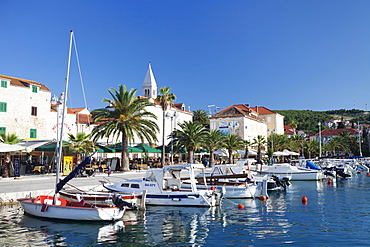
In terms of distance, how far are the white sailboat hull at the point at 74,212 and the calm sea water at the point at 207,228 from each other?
0.31m

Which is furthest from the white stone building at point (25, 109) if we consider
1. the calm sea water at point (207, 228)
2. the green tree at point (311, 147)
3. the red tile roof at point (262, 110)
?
the red tile roof at point (262, 110)

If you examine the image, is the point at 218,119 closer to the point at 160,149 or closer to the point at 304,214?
the point at 160,149

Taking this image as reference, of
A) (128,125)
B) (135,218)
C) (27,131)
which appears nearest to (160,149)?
(128,125)

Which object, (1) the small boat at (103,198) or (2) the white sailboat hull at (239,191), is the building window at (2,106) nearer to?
(1) the small boat at (103,198)

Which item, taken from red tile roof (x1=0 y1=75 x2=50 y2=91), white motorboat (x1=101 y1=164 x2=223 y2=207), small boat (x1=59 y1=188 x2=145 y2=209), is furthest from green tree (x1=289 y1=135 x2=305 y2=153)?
small boat (x1=59 y1=188 x2=145 y2=209)

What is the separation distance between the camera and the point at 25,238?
12.6m

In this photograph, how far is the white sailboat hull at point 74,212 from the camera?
15.2 m

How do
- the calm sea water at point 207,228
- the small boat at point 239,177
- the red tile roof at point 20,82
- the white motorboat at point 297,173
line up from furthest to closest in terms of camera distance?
1. the red tile roof at point 20,82
2. the white motorboat at point 297,173
3. the small boat at point 239,177
4. the calm sea water at point 207,228

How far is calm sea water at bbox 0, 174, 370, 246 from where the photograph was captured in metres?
12.4

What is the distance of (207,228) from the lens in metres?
14.5

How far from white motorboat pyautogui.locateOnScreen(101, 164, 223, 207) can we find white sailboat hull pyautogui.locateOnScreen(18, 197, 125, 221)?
4.39 metres

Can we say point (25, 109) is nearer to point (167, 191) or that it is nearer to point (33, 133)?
point (33, 133)

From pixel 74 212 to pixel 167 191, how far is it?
246 inches

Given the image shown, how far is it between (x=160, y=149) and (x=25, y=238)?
103 ft
